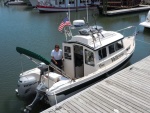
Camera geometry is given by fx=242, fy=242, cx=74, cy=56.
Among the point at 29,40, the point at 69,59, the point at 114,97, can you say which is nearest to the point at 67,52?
the point at 69,59

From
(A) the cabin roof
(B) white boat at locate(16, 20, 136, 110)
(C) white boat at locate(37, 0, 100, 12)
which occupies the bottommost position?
(B) white boat at locate(16, 20, 136, 110)

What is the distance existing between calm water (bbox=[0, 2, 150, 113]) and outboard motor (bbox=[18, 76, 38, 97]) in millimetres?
819

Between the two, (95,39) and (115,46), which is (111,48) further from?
(95,39)

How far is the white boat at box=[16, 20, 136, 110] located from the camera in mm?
9461

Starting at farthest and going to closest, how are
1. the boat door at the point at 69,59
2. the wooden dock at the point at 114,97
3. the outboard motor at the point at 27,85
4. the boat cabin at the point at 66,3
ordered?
the boat cabin at the point at 66,3, the boat door at the point at 69,59, the outboard motor at the point at 27,85, the wooden dock at the point at 114,97

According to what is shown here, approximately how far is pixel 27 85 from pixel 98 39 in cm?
391

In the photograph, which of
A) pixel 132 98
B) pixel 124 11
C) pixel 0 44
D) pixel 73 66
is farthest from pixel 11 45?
pixel 124 11

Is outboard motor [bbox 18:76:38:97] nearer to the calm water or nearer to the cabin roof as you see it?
the calm water

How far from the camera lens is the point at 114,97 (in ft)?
29.1

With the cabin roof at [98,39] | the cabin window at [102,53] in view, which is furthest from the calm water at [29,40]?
the cabin window at [102,53]

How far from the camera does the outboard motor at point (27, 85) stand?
9.52 m

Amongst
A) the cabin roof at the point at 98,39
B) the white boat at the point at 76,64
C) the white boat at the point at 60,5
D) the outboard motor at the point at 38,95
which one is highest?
the white boat at the point at 60,5

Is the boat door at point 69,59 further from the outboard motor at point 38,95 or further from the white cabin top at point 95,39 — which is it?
the outboard motor at point 38,95

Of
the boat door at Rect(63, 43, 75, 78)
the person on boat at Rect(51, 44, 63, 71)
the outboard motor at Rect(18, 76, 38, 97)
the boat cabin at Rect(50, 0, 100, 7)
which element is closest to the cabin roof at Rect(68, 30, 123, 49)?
the boat door at Rect(63, 43, 75, 78)
